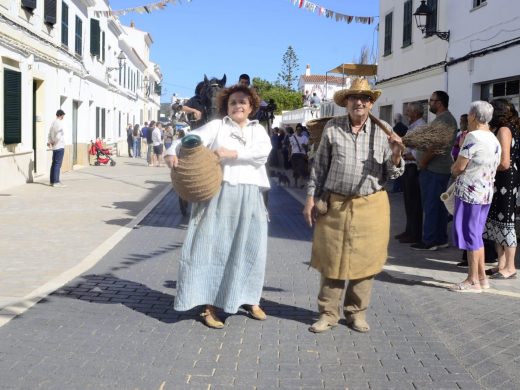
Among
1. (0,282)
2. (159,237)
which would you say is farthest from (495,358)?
(159,237)

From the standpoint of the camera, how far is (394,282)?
6508 mm

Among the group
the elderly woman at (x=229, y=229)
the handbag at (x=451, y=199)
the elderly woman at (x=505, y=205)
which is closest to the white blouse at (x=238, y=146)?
the elderly woman at (x=229, y=229)

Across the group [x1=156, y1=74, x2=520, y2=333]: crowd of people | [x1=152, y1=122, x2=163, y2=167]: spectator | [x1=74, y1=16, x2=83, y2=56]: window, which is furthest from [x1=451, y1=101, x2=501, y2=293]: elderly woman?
[x1=152, y1=122, x2=163, y2=167]: spectator

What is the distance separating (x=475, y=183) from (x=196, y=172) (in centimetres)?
280

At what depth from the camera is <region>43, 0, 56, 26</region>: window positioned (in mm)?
17694

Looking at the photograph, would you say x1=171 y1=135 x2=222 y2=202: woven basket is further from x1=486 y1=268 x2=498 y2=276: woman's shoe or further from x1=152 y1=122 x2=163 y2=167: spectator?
x1=152 y1=122 x2=163 y2=167: spectator

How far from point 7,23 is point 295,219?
8.02m

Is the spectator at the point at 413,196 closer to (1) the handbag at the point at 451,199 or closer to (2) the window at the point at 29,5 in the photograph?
(1) the handbag at the point at 451,199

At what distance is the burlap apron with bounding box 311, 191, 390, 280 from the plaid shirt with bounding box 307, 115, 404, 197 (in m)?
0.08

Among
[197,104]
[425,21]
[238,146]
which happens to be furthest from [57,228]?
[425,21]

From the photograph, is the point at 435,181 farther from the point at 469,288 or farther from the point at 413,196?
the point at 469,288

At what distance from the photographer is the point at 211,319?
4832 millimetres

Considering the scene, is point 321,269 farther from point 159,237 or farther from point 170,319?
point 159,237

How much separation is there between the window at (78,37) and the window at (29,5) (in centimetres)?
654
